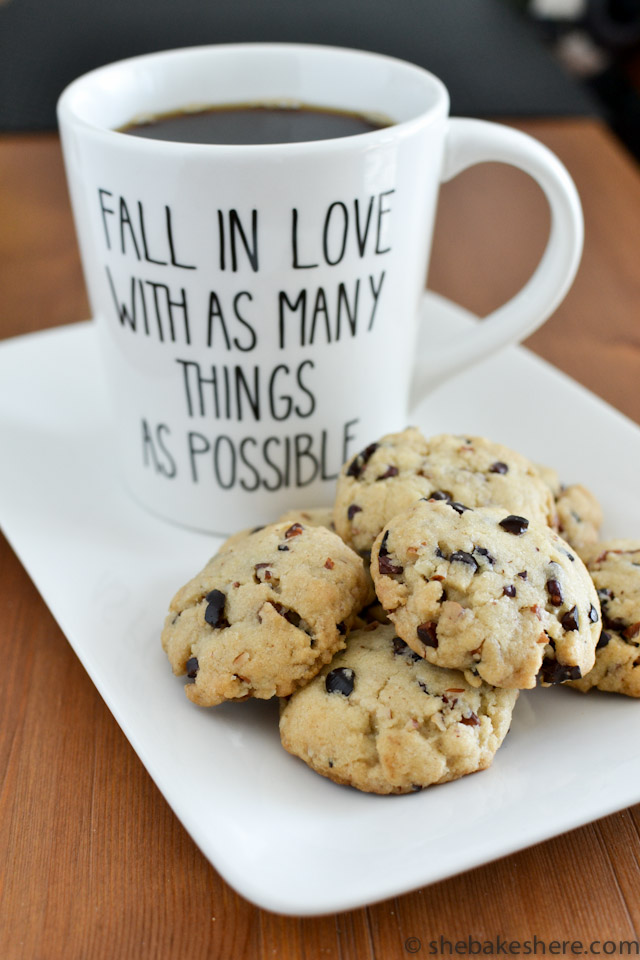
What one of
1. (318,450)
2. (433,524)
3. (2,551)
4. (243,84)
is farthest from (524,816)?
(243,84)

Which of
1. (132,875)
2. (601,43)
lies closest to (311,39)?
(601,43)

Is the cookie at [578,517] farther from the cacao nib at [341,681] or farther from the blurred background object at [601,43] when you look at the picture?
the blurred background object at [601,43]

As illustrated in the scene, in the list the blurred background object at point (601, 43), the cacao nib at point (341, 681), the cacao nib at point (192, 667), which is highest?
the cacao nib at point (341, 681)

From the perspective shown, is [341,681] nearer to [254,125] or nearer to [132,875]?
[132,875]

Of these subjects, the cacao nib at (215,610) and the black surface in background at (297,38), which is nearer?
the cacao nib at (215,610)

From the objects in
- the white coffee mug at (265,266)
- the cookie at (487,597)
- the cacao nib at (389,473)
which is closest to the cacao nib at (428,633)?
the cookie at (487,597)
